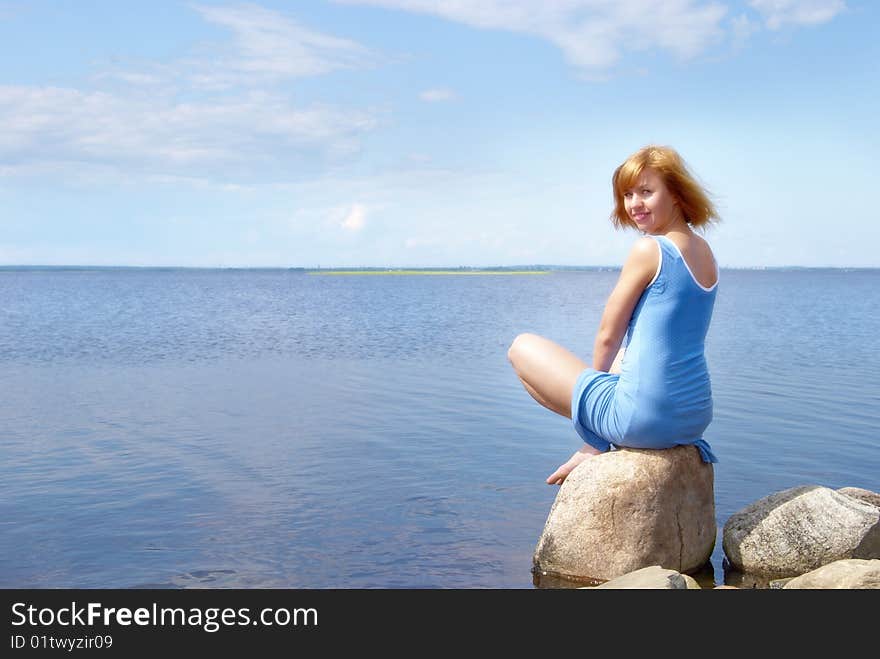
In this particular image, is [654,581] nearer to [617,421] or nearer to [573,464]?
[617,421]

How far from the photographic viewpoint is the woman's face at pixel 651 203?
5.60 metres

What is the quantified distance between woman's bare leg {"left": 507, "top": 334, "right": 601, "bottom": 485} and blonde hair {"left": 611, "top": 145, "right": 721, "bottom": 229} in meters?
1.12

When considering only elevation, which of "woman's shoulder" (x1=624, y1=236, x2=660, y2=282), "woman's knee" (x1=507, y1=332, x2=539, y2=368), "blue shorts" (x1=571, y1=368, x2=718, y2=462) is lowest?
"blue shorts" (x1=571, y1=368, x2=718, y2=462)

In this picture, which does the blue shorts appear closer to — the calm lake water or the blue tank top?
the blue tank top

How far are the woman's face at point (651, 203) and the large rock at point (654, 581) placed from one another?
6.90ft

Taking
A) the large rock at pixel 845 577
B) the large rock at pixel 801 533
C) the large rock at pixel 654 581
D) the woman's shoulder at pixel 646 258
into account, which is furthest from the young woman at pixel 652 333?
the large rock at pixel 845 577

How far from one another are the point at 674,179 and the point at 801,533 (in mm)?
2353

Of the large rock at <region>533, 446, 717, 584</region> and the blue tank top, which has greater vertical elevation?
the blue tank top

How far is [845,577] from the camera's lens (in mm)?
4805

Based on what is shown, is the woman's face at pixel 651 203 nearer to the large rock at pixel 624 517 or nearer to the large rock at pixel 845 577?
the large rock at pixel 624 517

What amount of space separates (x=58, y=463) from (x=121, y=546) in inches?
108

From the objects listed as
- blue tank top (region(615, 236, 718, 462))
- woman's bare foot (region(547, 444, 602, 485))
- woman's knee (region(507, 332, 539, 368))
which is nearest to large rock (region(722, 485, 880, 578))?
blue tank top (region(615, 236, 718, 462))

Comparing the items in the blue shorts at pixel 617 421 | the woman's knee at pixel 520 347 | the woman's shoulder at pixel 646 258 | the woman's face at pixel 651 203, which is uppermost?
the woman's face at pixel 651 203

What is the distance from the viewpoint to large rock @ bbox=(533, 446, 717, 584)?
18.1 feet
